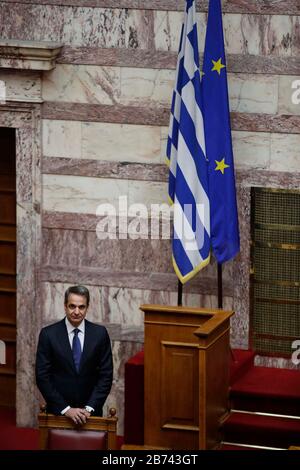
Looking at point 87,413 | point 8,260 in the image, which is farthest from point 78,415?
point 8,260

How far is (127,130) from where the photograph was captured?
12.5 meters

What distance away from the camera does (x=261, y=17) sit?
1199cm

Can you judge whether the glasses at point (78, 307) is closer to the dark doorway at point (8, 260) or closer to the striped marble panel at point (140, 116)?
the striped marble panel at point (140, 116)

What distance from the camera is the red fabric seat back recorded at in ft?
31.4

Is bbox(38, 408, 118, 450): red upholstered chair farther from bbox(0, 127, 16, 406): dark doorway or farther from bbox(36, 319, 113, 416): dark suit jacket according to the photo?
bbox(0, 127, 16, 406): dark doorway

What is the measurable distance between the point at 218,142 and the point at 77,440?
3.32 metres

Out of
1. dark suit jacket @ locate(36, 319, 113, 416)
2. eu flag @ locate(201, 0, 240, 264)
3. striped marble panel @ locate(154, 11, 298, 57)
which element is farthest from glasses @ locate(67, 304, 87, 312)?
striped marble panel @ locate(154, 11, 298, 57)

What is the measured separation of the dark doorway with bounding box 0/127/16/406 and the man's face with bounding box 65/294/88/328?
2745mm

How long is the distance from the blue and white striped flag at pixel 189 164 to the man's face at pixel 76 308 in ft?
5.94

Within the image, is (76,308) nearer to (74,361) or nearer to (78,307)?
(78,307)

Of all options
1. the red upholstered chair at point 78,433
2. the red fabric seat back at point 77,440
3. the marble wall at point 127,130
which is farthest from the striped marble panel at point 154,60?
the red fabric seat back at point 77,440
